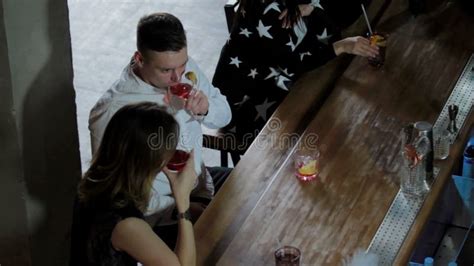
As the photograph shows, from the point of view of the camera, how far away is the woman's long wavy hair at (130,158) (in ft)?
11.2

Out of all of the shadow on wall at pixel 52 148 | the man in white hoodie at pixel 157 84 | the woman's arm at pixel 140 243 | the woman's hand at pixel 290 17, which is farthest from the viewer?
the woman's hand at pixel 290 17

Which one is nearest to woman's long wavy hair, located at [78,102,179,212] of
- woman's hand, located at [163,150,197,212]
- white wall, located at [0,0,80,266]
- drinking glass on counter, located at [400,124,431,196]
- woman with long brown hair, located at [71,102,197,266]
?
woman with long brown hair, located at [71,102,197,266]

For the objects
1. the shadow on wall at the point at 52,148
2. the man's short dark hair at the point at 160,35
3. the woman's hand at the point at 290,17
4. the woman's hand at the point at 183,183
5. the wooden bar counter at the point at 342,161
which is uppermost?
the man's short dark hair at the point at 160,35

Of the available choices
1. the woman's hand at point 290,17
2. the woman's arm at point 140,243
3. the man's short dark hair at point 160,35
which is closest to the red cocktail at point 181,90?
the man's short dark hair at point 160,35

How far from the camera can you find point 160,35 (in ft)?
12.9

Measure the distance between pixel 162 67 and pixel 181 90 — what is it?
146 millimetres

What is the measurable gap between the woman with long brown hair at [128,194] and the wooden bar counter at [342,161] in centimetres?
24

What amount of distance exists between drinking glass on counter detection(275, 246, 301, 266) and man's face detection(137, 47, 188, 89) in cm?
89

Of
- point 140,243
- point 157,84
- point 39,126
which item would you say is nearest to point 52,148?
point 39,126

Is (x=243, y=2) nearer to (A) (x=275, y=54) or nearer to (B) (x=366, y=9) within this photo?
(A) (x=275, y=54)

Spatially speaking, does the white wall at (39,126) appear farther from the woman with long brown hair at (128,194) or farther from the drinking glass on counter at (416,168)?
the drinking glass on counter at (416,168)

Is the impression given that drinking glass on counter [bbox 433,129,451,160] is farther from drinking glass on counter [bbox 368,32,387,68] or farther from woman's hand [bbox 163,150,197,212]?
woman's hand [bbox 163,150,197,212]

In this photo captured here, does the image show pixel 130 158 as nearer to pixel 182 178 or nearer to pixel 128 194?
pixel 128 194

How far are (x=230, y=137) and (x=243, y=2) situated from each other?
667 millimetres
